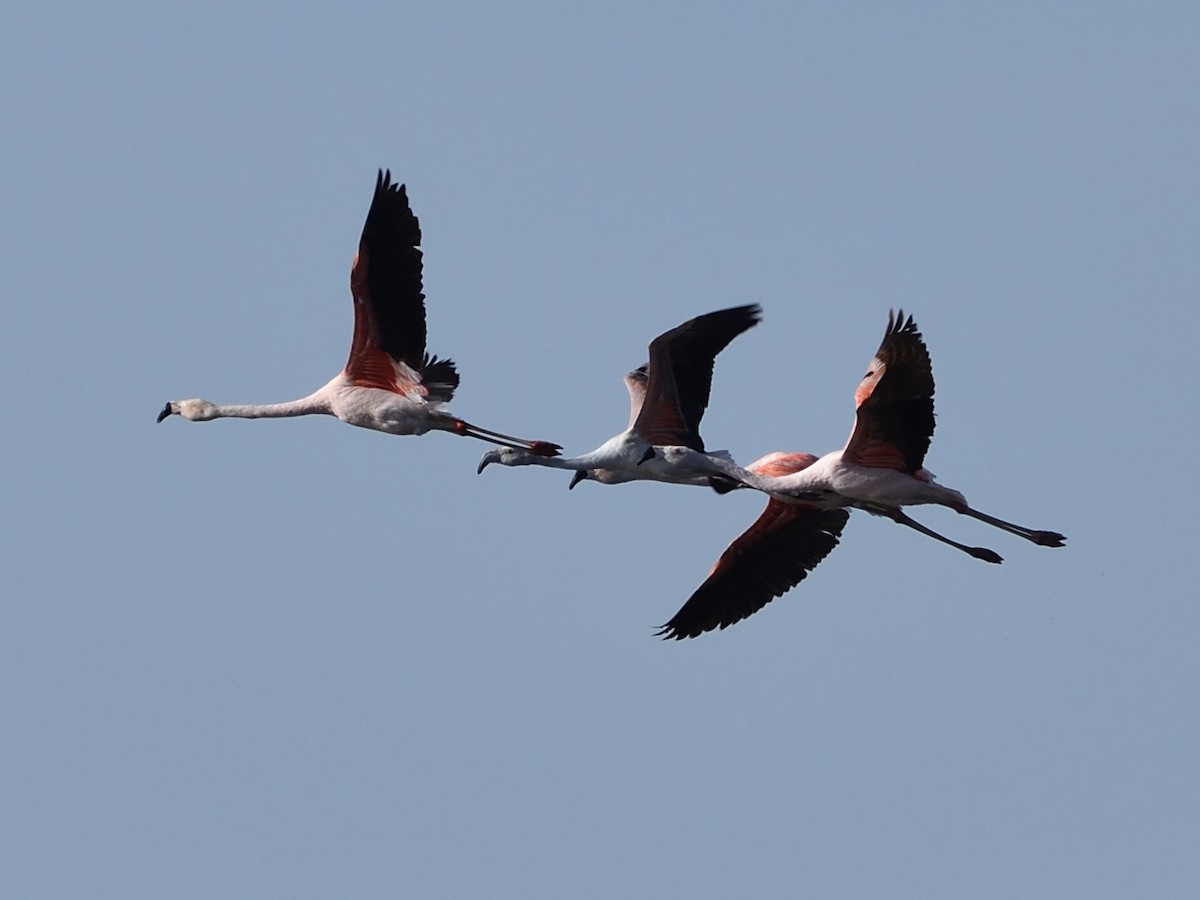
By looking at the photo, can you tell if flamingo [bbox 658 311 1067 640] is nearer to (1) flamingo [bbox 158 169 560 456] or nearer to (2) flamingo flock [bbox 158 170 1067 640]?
(2) flamingo flock [bbox 158 170 1067 640]

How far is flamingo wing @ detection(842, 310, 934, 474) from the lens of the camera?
23844mm

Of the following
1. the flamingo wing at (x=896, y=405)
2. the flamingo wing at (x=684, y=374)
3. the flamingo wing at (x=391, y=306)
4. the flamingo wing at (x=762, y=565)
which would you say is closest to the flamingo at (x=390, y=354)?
the flamingo wing at (x=391, y=306)

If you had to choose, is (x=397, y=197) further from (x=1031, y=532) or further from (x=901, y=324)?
(x=1031, y=532)

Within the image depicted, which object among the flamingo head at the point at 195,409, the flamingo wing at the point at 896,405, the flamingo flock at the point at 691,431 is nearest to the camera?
the flamingo wing at the point at 896,405

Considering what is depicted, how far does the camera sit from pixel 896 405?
80.6 ft

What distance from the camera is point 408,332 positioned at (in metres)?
27.3

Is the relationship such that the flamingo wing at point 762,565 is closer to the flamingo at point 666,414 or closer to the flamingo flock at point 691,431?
the flamingo flock at point 691,431

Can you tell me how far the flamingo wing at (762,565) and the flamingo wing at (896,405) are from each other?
2923mm

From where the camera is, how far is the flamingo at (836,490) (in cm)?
2436

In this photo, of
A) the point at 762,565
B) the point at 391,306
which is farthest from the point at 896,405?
the point at 391,306

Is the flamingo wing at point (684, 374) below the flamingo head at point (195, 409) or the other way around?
the other way around

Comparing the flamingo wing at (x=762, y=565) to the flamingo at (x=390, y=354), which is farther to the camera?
the flamingo wing at (x=762, y=565)

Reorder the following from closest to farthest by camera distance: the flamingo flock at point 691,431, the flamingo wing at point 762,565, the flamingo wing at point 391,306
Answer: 1. the flamingo flock at point 691,431
2. the flamingo wing at point 391,306
3. the flamingo wing at point 762,565

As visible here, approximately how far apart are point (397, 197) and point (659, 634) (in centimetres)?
625
